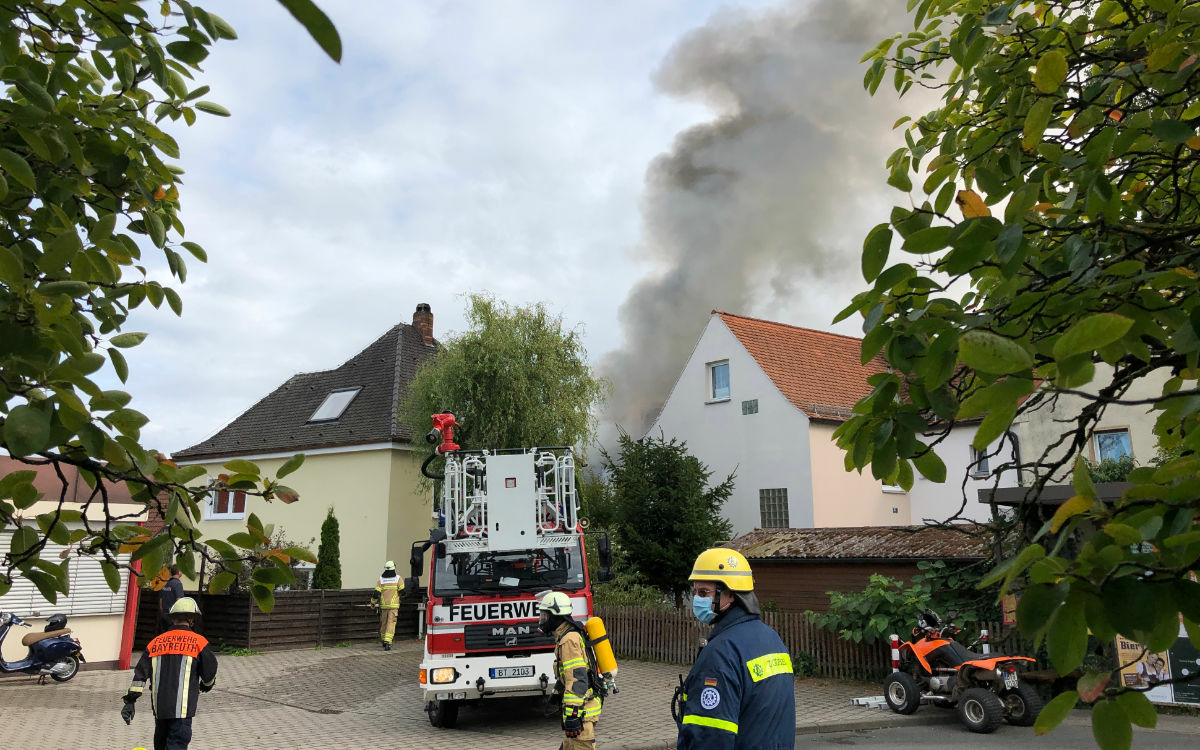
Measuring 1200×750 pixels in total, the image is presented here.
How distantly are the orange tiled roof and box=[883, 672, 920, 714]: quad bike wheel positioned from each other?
1376 cm

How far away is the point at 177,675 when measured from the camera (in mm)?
7500

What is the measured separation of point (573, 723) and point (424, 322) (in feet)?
83.6

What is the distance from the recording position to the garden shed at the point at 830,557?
599 inches

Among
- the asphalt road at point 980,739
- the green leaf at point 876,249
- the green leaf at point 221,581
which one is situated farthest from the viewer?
the asphalt road at point 980,739

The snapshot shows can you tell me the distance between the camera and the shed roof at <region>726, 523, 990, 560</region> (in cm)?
1472

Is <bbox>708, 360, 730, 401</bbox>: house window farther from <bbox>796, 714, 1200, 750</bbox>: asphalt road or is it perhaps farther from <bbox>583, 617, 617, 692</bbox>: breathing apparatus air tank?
<bbox>583, 617, 617, 692</bbox>: breathing apparatus air tank

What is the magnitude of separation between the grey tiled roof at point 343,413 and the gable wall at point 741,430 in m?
8.99

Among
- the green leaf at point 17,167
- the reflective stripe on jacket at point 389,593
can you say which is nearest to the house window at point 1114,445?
the reflective stripe on jacket at point 389,593

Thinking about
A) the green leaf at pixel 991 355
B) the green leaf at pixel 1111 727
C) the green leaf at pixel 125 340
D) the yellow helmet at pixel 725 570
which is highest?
the green leaf at pixel 125 340

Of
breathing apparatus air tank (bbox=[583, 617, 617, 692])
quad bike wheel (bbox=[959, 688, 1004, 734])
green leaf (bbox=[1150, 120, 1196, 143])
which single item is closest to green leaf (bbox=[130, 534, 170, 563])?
green leaf (bbox=[1150, 120, 1196, 143])

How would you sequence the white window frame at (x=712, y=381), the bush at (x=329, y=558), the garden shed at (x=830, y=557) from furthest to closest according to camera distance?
1. the white window frame at (x=712, y=381)
2. the bush at (x=329, y=558)
3. the garden shed at (x=830, y=557)

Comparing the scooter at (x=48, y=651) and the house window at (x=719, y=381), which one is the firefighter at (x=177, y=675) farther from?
the house window at (x=719, y=381)

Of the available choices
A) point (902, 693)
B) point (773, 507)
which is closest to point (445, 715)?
point (902, 693)

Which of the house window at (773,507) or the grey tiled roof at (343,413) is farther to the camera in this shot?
the grey tiled roof at (343,413)
